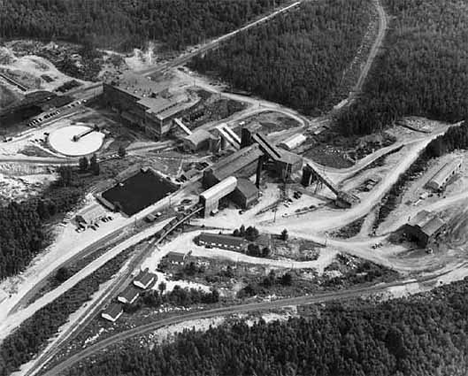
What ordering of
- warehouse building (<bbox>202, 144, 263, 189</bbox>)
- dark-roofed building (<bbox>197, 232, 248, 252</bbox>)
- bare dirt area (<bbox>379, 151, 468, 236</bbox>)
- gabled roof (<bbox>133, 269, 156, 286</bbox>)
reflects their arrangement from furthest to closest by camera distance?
warehouse building (<bbox>202, 144, 263, 189</bbox>)
bare dirt area (<bbox>379, 151, 468, 236</bbox>)
dark-roofed building (<bbox>197, 232, 248, 252</bbox>)
gabled roof (<bbox>133, 269, 156, 286</bbox>)

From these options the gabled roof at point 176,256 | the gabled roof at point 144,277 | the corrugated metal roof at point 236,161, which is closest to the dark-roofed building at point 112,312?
the gabled roof at point 144,277

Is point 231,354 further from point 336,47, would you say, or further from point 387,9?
point 387,9

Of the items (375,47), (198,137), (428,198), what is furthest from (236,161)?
(375,47)

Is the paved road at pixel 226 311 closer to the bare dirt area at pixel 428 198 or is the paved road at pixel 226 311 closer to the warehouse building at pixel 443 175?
the bare dirt area at pixel 428 198

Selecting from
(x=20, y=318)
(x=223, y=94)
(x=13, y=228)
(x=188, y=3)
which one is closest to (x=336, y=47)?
(x=223, y=94)

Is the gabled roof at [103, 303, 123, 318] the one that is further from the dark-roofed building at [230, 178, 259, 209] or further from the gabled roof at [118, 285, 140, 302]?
the dark-roofed building at [230, 178, 259, 209]

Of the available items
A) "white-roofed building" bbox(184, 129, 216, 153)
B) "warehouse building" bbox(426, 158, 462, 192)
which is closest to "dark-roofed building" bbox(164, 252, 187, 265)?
"white-roofed building" bbox(184, 129, 216, 153)
